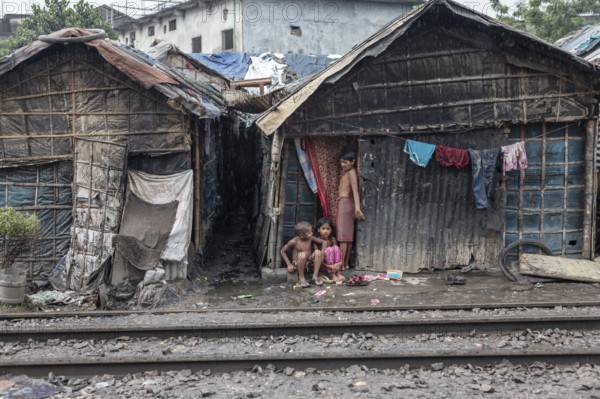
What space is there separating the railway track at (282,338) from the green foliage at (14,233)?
1708mm

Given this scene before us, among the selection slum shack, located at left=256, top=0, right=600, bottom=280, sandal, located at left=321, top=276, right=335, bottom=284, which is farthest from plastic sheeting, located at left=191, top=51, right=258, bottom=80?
sandal, located at left=321, top=276, right=335, bottom=284

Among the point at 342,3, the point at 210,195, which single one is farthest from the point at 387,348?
the point at 342,3

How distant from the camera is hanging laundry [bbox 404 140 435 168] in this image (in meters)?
11.5

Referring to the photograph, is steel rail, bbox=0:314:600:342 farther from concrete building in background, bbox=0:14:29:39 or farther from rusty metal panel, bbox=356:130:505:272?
concrete building in background, bbox=0:14:29:39

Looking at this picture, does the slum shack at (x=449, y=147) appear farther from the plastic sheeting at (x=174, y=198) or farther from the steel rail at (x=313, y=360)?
the steel rail at (x=313, y=360)

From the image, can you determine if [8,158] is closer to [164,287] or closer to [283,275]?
[164,287]

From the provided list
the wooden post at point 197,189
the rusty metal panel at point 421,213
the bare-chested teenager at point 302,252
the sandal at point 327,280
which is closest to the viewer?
the bare-chested teenager at point 302,252

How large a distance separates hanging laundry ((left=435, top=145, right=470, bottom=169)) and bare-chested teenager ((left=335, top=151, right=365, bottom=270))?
1549 mm

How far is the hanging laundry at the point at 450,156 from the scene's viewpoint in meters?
11.6

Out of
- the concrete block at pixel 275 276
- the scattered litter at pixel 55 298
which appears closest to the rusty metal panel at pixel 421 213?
the concrete block at pixel 275 276

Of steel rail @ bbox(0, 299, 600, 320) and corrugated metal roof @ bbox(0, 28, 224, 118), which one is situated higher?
corrugated metal roof @ bbox(0, 28, 224, 118)

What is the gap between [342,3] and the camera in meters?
34.2

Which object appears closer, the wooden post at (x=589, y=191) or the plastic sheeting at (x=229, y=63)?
the wooden post at (x=589, y=191)

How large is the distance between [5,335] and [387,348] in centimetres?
468
